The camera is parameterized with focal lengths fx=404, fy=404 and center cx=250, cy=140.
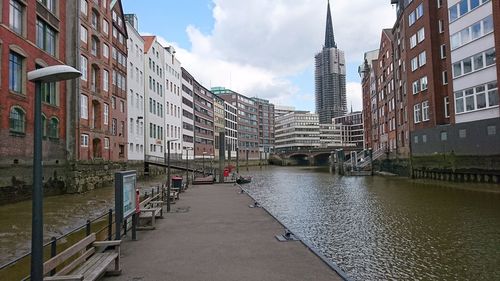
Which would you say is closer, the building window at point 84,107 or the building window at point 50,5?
the building window at point 50,5

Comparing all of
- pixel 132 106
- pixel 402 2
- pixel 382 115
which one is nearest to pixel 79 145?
pixel 132 106

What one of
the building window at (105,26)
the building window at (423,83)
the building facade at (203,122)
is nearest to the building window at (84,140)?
the building window at (105,26)

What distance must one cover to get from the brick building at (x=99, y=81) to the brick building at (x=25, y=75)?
7.08 feet

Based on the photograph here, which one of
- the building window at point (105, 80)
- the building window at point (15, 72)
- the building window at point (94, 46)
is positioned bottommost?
the building window at point (15, 72)

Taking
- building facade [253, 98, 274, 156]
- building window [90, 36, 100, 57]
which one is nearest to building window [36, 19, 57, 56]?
building window [90, 36, 100, 57]

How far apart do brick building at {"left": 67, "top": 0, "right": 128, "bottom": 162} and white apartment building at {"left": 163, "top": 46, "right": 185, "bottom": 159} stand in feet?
85.0

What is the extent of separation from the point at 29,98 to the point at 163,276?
2491cm

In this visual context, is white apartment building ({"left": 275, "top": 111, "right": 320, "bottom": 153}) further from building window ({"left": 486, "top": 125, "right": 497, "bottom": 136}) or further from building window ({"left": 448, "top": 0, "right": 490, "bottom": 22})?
building window ({"left": 486, "top": 125, "right": 497, "bottom": 136})

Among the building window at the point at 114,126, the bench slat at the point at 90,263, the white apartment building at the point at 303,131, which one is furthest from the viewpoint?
the white apartment building at the point at 303,131

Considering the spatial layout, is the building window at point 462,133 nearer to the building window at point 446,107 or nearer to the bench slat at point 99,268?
the building window at point 446,107

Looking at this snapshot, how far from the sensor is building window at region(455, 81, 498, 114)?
3164 centimetres

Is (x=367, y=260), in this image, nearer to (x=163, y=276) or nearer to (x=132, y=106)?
(x=163, y=276)

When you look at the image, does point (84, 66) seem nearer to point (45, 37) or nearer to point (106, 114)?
point (106, 114)

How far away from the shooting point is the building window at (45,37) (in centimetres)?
2997
